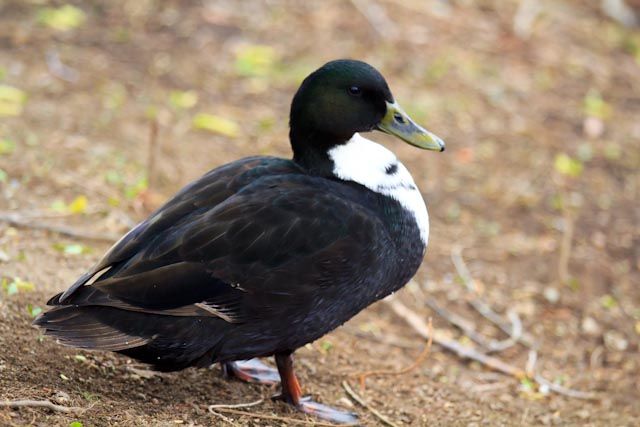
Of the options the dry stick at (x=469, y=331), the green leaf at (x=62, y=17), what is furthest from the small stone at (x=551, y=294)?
the green leaf at (x=62, y=17)

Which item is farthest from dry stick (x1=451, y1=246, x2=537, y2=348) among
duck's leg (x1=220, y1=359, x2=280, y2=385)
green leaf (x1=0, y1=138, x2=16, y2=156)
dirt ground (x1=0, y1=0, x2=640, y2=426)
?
green leaf (x1=0, y1=138, x2=16, y2=156)

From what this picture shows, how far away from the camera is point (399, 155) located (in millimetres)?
7160

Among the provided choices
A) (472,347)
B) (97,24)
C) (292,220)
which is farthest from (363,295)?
(97,24)

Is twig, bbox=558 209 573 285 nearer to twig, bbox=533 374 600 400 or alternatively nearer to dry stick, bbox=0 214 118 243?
twig, bbox=533 374 600 400

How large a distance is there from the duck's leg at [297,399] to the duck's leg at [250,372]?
212 mm

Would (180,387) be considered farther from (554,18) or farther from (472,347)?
(554,18)

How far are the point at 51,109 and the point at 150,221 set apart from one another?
3.30m

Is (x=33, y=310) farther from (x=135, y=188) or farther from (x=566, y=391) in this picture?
(x=566, y=391)

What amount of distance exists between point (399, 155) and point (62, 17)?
3.24 metres

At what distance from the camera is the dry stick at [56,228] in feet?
17.3

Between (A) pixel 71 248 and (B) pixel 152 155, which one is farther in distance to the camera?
(B) pixel 152 155

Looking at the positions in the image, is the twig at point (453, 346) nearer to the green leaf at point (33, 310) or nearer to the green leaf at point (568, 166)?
the green leaf at point (33, 310)

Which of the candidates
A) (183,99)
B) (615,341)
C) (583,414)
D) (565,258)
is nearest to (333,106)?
(583,414)

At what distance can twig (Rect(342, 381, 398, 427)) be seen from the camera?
4199 mm
